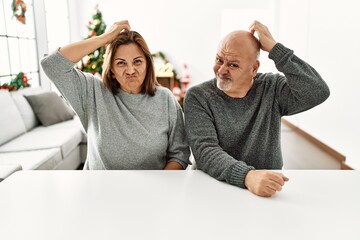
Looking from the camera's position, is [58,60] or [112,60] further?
[112,60]

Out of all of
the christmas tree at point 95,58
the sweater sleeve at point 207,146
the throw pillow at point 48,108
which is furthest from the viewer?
the christmas tree at point 95,58

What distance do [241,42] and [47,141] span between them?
2.22m

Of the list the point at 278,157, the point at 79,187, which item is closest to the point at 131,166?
the point at 79,187

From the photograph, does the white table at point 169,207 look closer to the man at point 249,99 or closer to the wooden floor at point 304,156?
the man at point 249,99

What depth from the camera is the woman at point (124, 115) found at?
1.50m

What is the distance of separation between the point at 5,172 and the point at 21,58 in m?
2.72

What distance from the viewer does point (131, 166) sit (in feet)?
4.96

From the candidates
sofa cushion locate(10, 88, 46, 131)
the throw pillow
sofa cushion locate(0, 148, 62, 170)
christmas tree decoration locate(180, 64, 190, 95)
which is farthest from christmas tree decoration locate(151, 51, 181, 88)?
sofa cushion locate(0, 148, 62, 170)

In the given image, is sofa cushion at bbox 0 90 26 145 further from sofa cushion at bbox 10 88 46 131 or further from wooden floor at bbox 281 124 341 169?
wooden floor at bbox 281 124 341 169

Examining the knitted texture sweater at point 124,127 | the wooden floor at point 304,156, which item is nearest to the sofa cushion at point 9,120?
the knitted texture sweater at point 124,127

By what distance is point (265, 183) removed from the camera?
1.05m

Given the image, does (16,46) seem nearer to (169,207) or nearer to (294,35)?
(169,207)

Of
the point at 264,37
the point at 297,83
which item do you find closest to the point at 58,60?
the point at 264,37

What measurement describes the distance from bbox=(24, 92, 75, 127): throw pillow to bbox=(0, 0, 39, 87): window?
40 cm
